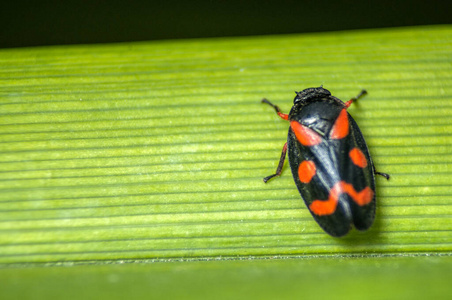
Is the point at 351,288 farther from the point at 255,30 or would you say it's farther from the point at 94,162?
the point at 255,30

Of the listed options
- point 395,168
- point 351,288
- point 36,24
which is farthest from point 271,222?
point 36,24

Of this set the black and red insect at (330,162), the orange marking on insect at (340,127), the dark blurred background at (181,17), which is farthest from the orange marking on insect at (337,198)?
the dark blurred background at (181,17)

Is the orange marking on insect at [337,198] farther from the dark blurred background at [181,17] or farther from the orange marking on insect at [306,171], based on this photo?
the dark blurred background at [181,17]

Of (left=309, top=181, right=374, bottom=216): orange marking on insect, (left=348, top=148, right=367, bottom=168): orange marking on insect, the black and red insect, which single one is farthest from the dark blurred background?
(left=309, top=181, right=374, bottom=216): orange marking on insect

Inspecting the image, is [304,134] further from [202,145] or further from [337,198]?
[202,145]

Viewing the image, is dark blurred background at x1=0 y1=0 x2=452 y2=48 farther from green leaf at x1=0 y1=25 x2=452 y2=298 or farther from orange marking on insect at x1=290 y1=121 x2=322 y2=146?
orange marking on insect at x1=290 y1=121 x2=322 y2=146

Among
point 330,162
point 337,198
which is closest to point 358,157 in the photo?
point 330,162
